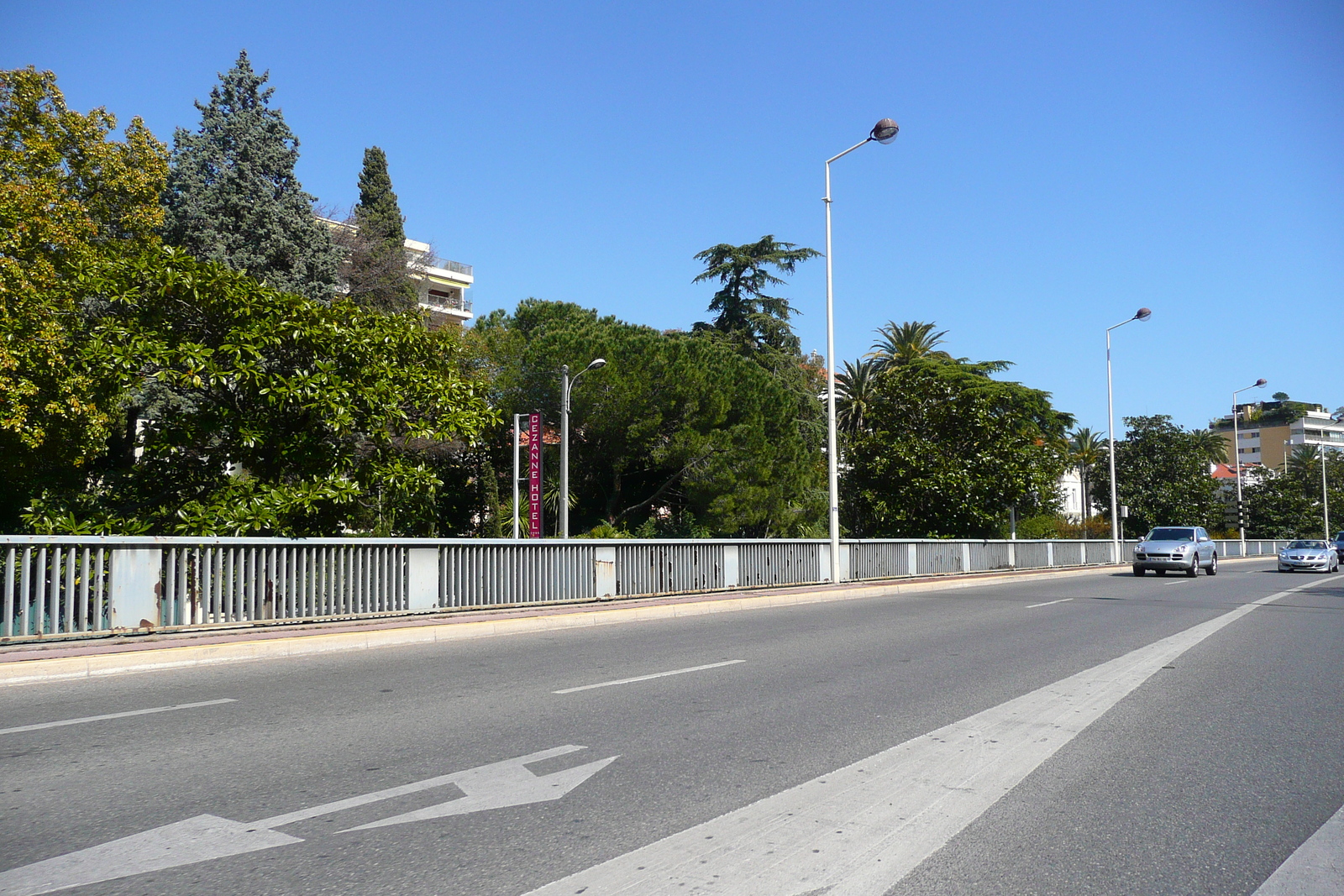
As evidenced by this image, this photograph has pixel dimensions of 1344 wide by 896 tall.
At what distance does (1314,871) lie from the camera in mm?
3822

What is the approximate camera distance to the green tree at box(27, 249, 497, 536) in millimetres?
14914

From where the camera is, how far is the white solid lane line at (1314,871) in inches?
143

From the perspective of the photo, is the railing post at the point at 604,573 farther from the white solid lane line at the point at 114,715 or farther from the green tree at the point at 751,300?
the green tree at the point at 751,300

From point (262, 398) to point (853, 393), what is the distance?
4731cm

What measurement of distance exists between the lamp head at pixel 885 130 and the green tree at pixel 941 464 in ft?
50.2

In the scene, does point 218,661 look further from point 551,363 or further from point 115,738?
point 551,363

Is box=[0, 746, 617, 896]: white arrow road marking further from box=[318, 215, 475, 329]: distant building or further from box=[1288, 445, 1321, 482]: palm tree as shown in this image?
box=[1288, 445, 1321, 482]: palm tree

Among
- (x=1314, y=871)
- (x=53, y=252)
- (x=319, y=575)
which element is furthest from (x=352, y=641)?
(x=53, y=252)

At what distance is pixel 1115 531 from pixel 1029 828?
139 ft

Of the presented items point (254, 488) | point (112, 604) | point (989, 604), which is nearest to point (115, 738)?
point (112, 604)

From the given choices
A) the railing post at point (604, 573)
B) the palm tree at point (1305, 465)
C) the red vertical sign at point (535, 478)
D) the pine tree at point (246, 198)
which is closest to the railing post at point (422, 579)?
the railing post at point (604, 573)

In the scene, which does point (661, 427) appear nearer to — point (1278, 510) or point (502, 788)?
point (502, 788)

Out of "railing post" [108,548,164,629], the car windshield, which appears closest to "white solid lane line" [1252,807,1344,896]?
"railing post" [108,548,164,629]

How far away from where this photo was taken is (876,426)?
1441 inches
